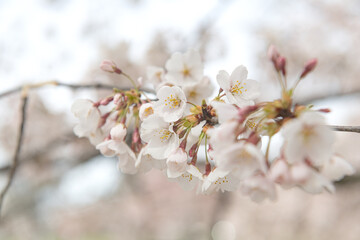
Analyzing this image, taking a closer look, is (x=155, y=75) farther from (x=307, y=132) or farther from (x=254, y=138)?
(x=307, y=132)

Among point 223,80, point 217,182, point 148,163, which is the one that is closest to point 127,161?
point 148,163

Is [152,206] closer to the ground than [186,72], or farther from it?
closer to the ground

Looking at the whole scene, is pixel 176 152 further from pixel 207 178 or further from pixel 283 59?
pixel 283 59

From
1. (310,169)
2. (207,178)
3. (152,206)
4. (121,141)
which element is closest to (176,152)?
(207,178)

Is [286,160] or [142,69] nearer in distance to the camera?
[286,160]

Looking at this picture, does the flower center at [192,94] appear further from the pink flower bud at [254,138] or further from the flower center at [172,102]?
the pink flower bud at [254,138]

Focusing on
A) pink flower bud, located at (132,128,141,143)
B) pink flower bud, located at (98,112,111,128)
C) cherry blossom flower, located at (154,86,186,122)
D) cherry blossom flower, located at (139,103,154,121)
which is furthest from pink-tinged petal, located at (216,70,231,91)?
pink flower bud, located at (98,112,111,128)
